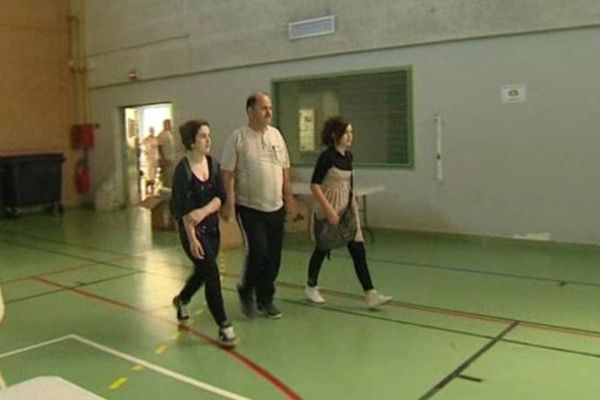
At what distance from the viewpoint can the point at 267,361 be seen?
362 cm

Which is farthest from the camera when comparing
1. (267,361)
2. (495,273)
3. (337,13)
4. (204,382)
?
(337,13)

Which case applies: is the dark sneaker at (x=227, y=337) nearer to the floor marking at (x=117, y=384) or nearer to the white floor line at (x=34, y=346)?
the floor marking at (x=117, y=384)

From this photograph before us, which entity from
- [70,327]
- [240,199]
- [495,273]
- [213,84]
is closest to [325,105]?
[213,84]

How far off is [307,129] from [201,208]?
5103 mm

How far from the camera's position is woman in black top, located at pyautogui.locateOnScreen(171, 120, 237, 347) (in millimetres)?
3748

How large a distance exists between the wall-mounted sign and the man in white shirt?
3550mm

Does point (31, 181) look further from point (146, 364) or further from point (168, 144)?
point (146, 364)

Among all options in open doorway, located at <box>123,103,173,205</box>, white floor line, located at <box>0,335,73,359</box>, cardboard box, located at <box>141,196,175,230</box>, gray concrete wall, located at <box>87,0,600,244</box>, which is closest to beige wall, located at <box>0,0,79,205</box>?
open doorway, located at <box>123,103,173,205</box>

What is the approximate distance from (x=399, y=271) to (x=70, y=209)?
7.81 meters

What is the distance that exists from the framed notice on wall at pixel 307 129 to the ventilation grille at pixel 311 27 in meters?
1.02

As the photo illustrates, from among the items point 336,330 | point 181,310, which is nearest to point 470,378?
point 336,330

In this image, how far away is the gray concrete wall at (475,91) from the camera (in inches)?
255

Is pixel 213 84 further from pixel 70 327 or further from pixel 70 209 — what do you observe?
pixel 70 327

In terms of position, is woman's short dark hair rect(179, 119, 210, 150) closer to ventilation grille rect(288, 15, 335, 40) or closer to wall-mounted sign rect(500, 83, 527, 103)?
wall-mounted sign rect(500, 83, 527, 103)
